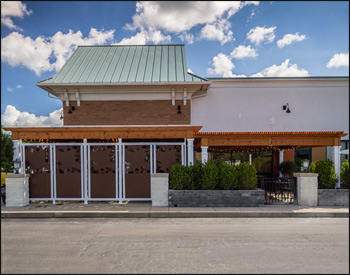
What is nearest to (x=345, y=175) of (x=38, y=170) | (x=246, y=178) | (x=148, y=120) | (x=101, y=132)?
(x=246, y=178)

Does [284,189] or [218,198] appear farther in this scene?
[284,189]

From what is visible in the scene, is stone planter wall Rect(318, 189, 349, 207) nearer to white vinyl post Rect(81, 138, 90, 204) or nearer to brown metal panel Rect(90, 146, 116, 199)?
brown metal panel Rect(90, 146, 116, 199)

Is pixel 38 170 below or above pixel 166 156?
below

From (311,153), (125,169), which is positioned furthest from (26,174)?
(311,153)

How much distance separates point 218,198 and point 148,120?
557 centimetres

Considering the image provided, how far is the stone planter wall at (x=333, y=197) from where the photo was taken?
892cm

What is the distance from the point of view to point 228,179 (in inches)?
354

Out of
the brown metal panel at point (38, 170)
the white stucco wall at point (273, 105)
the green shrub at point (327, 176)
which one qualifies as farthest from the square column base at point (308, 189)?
the brown metal panel at point (38, 170)

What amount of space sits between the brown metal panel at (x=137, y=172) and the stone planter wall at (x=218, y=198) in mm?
1655

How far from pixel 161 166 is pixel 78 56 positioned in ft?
31.7

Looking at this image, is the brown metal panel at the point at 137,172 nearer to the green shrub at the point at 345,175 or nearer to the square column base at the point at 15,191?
the square column base at the point at 15,191

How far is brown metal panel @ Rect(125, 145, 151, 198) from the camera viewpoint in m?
9.70

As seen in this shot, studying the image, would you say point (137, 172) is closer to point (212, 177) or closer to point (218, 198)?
point (212, 177)

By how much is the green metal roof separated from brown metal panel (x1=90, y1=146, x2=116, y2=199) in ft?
13.1
